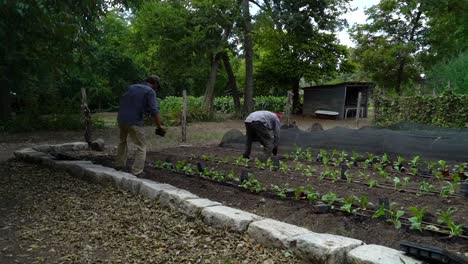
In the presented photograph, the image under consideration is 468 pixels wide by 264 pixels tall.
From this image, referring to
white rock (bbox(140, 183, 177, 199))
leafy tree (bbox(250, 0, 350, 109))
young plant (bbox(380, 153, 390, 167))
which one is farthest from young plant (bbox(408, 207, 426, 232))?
leafy tree (bbox(250, 0, 350, 109))

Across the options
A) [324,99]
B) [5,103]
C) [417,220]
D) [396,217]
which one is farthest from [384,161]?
[324,99]

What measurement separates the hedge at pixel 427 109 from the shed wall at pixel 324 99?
9.86m

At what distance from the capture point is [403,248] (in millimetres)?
2816

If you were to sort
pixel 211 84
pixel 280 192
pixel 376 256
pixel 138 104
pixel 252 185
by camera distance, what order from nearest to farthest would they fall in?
pixel 376 256
pixel 280 192
pixel 252 185
pixel 138 104
pixel 211 84

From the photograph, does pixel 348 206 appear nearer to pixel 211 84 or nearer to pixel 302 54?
pixel 211 84

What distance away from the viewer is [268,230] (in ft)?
11.5

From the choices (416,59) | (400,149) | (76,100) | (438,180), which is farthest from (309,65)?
(438,180)

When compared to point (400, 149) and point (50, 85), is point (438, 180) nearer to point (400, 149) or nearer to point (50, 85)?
point (400, 149)

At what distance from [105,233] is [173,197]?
92 centimetres

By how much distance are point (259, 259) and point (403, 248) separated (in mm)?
1109

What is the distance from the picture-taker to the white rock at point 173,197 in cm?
465

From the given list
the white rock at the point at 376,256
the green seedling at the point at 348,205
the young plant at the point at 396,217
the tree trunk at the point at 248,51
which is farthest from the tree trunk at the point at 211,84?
the white rock at the point at 376,256

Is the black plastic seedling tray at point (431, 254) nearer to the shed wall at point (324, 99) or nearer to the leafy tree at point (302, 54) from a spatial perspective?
the leafy tree at point (302, 54)

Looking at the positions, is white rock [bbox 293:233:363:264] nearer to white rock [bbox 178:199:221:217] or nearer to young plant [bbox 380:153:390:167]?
white rock [bbox 178:199:221:217]
